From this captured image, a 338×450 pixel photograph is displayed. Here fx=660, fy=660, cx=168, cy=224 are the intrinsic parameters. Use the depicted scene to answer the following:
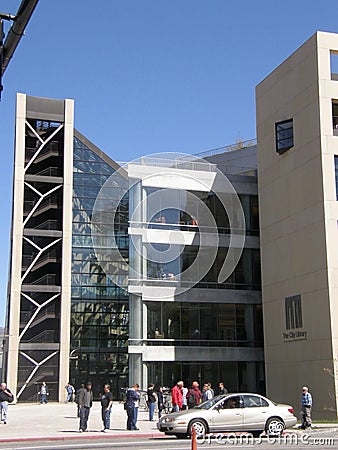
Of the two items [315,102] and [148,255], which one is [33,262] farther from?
[315,102]

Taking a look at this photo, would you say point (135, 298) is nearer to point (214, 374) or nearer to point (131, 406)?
point (214, 374)

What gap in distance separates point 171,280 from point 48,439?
24.1 meters

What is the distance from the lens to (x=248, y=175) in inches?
2003

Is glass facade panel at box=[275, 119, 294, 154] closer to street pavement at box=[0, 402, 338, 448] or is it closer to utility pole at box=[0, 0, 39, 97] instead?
street pavement at box=[0, 402, 338, 448]

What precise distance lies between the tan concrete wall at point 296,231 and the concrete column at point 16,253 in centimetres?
2041

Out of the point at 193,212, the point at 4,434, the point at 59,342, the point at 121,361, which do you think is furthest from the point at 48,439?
the point at 121,361

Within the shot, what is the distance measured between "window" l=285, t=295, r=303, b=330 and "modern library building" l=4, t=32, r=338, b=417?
0.13 metres

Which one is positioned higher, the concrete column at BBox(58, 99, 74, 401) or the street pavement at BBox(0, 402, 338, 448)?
the concrete column at BBox(58, 99, 74, 401)

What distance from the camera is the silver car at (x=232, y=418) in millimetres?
20469

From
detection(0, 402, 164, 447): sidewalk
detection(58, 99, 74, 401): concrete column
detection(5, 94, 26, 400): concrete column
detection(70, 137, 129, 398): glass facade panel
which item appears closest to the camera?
detection(0, 402, 164, 447): sidewalk

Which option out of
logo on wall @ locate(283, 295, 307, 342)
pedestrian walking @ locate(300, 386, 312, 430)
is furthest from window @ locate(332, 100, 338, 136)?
pedestrian walking @ locate(300, 386, 312, 430)

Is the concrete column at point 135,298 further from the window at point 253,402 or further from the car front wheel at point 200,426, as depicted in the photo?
the car front wheel at point 200,426
